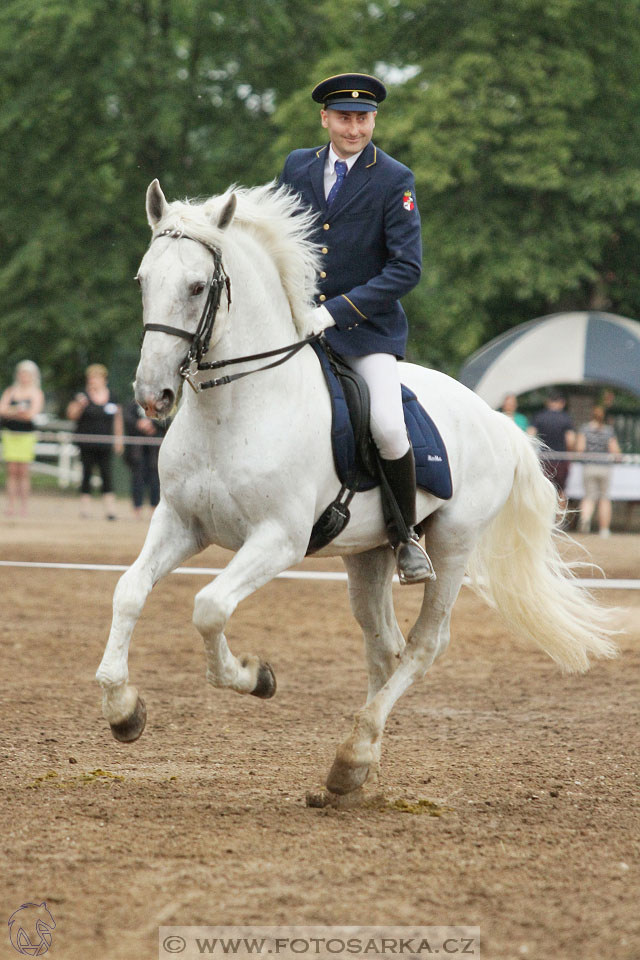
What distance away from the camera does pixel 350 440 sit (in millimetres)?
5254

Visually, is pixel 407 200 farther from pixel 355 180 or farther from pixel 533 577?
pixel 533 577

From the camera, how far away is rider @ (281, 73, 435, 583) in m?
5.32

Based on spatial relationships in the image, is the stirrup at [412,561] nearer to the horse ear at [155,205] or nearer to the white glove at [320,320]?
the white glove at [320,320]

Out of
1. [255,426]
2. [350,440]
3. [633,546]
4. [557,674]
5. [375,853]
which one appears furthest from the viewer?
[633,546]

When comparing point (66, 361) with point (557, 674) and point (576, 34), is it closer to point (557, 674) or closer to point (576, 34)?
point (576, 34)

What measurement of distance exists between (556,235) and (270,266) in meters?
20.0

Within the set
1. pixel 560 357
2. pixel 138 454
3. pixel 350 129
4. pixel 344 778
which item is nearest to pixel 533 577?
pixel 344 778

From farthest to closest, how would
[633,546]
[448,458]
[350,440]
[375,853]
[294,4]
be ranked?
[294,4], [633,546], [448,458], [350,440], [375,853]

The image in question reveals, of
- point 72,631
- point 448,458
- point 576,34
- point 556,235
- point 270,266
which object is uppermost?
point 576,34

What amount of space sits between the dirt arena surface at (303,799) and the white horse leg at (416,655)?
0.18 meters

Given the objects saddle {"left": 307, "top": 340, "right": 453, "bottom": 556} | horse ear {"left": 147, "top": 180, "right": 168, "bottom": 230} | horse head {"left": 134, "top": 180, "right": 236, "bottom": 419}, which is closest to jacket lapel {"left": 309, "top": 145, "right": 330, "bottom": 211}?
saddle {"left": 307, "top": 340, "right": 453, "bottom": 556}

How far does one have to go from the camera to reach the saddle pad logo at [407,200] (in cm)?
537

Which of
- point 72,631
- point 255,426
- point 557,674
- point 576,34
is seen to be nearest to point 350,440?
point 255,426

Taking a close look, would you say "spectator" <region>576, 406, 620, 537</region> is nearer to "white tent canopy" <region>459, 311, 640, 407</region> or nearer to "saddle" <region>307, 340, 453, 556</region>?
"white tent canopy" <region>459, 311, 640, 407</region>
